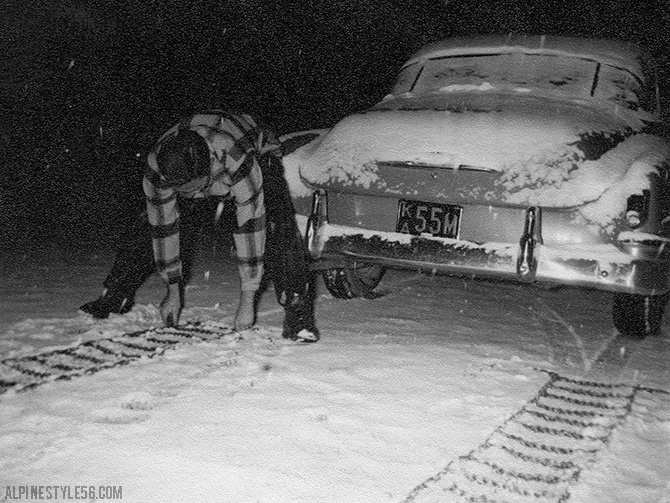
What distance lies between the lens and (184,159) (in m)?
3.15

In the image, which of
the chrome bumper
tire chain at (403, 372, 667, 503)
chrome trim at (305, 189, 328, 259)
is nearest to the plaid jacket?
chrome trim at (305, 189, 328, 259)

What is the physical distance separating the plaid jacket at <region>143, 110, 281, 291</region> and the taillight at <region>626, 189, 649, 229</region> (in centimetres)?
205

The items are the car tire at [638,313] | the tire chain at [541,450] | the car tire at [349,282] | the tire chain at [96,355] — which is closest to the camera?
the tire chain at [541,450]

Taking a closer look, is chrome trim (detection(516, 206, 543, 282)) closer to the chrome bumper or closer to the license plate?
the chrome bumper

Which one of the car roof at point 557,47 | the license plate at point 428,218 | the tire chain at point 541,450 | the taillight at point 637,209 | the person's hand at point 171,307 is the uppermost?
the car roof at point 557,47

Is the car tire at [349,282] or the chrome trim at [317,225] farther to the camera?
the car tire at [349,282]

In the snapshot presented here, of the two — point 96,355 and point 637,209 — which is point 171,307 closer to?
point 96,355

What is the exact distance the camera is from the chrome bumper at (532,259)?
136 inches

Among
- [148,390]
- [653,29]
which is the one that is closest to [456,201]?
[148,390]

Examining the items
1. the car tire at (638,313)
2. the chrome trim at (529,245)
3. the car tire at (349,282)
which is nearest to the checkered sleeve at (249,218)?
the car tire at (349,282)

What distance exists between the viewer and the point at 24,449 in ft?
7.72

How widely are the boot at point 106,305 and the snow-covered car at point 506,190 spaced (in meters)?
1.31

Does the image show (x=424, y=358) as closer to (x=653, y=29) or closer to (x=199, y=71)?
(x=199, y=71)

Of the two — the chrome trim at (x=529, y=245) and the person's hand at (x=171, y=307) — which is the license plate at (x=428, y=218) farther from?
the person's hand at (x=171, y=307)
